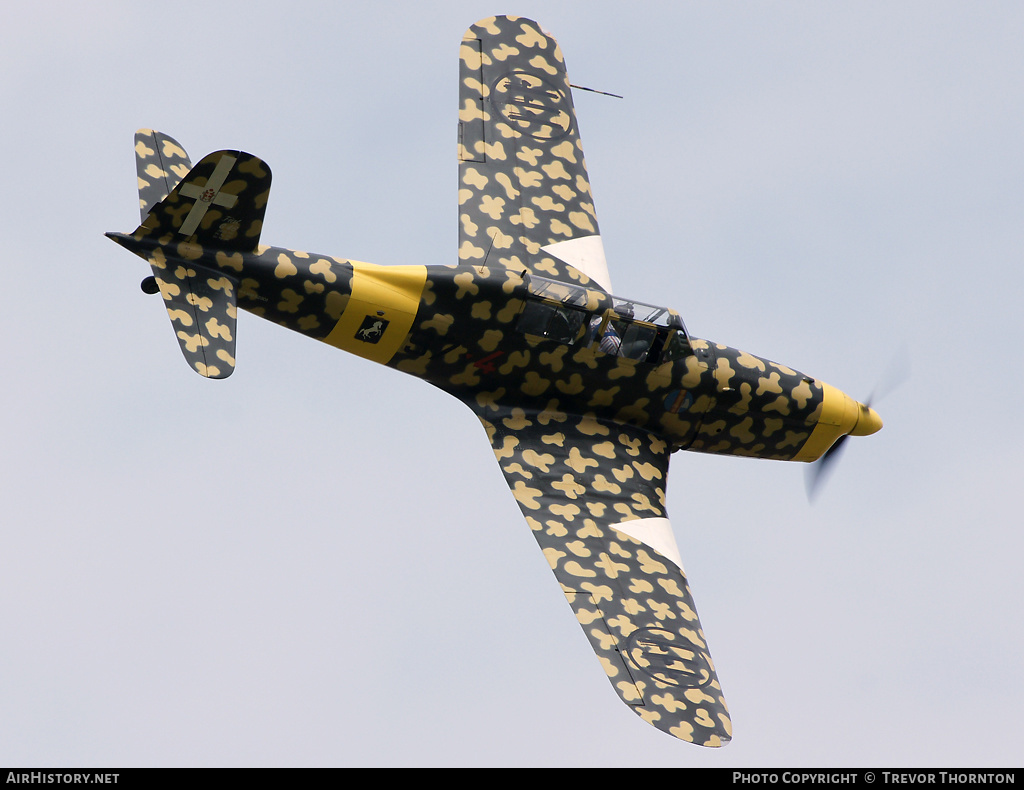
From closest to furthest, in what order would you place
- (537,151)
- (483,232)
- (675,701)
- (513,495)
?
(675,701) < (513,495) < (483,232) < (537,151)

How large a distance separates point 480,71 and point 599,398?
21.1ft

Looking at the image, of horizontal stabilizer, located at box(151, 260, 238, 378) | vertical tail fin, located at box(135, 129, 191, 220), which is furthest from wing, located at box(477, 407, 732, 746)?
vertical tail fin, located at box(135, 129, 191, 220)

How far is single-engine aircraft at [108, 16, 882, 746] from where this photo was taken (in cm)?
2183

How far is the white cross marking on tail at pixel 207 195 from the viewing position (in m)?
21.7

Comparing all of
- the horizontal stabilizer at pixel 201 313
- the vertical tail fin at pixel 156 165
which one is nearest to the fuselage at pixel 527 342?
the horizontal stabilizer at pixel 201 313

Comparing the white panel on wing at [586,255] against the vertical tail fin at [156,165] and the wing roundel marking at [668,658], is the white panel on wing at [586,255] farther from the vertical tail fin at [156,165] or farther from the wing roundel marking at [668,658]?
the wing roundel marking at [668,658]

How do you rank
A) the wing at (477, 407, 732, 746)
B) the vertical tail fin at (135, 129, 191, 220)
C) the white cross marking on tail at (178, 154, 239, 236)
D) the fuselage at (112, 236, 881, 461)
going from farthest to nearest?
1. the fuselage at (112, 236, 881, 461)
2. the vertical tail fin at (135, 129, 191, 220)
3. the white cross marking on tail at (178, 154, 239, 236)
4. the wing at (477, 407, 732, 746)

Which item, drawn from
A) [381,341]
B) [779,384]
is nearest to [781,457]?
[779,384]

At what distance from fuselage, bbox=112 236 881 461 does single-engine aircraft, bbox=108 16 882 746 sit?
0.03 meters

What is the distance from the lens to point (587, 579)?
2230 centimetres

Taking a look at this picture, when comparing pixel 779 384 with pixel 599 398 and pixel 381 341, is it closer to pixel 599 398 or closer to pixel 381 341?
pixel 599 398

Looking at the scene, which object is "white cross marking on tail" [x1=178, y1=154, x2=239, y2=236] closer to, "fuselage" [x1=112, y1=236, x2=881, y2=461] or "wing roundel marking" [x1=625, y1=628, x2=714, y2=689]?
"fuselage" [x1=112, y1=236, x2=881, y2=461]

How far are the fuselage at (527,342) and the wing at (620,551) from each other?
426 mm

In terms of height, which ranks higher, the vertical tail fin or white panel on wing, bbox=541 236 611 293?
the vertical tail fin
